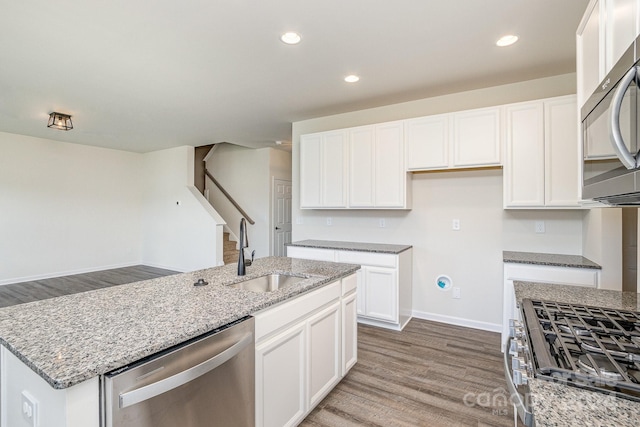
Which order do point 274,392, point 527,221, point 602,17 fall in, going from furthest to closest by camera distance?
point 527,221
point 274,392
point 602,17

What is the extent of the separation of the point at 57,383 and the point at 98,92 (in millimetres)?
3709

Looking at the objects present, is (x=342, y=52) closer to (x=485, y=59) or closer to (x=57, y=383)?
(x=485, y=59)

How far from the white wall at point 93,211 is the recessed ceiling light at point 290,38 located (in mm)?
4234

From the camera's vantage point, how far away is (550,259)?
9.13 feet

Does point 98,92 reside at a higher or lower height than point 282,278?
higher

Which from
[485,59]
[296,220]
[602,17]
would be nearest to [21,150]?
[296,220]

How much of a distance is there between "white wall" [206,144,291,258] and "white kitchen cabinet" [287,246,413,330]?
3.25 meters

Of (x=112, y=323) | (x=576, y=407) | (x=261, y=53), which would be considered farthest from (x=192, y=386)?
(x=261, y=53)

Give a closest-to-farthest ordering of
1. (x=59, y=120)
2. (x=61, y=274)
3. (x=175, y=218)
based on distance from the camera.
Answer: (x=59, y=120), (x=61, y=274), (x=175, y=218)

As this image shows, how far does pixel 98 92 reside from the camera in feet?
11.6

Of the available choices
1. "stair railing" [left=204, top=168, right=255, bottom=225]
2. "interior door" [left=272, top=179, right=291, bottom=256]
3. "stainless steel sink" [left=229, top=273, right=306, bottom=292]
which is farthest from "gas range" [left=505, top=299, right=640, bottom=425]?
"stair railing" [left=204, top=168, right=255, bottom=225]

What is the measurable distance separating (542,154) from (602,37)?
1895mm

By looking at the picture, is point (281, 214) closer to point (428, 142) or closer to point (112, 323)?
point (428, 142)

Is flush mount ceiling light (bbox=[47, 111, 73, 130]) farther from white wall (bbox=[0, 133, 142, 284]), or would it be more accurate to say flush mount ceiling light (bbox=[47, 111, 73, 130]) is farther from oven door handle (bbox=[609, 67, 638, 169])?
oven door handle (bbox=[609, 67, 638, 169])
